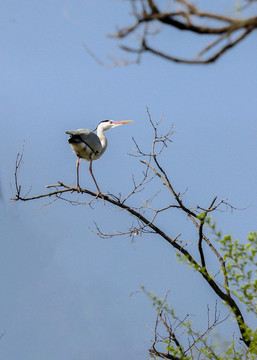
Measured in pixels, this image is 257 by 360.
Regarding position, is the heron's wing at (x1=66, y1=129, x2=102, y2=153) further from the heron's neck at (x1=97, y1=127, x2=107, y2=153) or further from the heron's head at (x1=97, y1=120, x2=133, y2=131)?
the heron's head at (x1=97, y1=120, x2=133, y2=131)

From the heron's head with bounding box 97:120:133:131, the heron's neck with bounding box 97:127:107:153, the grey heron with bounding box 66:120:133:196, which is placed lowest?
the grey heron with bounding box 66:120:133:196

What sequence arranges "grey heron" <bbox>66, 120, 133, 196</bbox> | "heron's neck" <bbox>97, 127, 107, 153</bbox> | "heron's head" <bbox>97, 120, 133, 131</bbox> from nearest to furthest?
"grey heron" <bbox>66, 120, 133, 196</bbox>
"heron's neck" <bbox>97, 127, 107, 153</bbox>
"heron's head" <bbox>97, 120, 133, 131</bbox>

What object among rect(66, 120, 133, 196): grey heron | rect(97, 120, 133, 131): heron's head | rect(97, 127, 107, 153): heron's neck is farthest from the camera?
rect(97, 120, 133, 131): heron's head

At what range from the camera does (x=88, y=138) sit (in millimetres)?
7320

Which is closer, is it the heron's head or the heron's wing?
the heron's wing

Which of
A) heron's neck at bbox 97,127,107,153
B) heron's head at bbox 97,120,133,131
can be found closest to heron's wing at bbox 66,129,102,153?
heron's neck at bbox 97,127,107,153

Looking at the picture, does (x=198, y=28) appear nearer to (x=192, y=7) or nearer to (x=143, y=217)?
(x=192, y=7)

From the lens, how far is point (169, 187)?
528 cm

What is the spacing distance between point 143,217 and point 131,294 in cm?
80

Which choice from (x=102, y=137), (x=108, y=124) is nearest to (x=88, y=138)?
(x=102, y=137)

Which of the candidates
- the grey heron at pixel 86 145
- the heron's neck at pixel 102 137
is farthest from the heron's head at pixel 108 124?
the grey heron at pixel 86 145

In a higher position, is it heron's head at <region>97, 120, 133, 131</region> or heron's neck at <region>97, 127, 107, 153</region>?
heron's head at <region>97, 120, 133, 131</region>

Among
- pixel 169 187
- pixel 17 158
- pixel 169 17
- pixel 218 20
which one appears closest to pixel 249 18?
pixel 218 20

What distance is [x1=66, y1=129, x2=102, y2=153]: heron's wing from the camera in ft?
23.3
